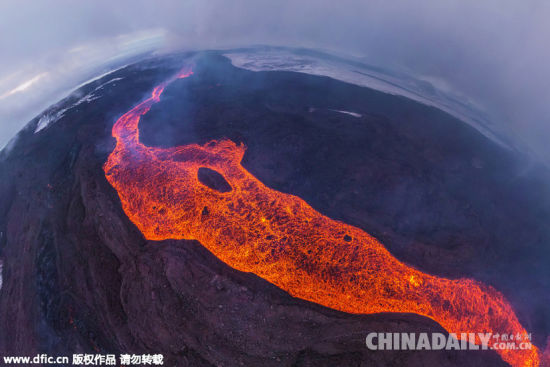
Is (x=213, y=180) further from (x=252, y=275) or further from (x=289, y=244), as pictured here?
(x=252, y=275)

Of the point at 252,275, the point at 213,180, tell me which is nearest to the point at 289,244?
the point at 252,275

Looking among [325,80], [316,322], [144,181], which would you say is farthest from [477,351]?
[325,80]

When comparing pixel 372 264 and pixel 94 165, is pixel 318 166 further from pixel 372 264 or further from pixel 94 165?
pixel 94 165

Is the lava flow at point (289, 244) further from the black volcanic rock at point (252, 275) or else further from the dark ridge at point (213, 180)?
the black volcanic rock at point (252, 275)

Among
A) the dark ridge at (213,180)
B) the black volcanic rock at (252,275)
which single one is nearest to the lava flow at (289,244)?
the dark ridge at (213,180)

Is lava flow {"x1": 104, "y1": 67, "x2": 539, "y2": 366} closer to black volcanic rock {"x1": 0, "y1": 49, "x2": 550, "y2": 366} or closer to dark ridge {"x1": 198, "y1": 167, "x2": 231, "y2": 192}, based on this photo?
dark ridge {"x1": 198, "y1": 167, "x2": 231, "y2": 192}
